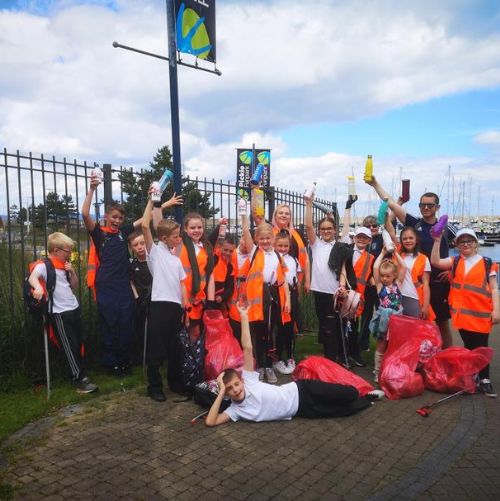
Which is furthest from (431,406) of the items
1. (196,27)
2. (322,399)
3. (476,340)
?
(196,27)

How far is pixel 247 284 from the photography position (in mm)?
5078

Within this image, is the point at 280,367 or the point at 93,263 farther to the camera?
the point at 280,367

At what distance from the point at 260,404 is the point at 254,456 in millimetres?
592

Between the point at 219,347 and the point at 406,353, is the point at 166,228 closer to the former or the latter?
the point at 219,347

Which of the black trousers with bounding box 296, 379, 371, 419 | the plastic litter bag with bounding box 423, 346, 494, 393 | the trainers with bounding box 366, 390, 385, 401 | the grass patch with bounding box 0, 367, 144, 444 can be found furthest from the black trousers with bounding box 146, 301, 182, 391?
the plastic litter bag with bounding box 423, 346, 494, 393

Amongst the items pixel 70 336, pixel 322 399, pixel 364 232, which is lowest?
pixel 322 399

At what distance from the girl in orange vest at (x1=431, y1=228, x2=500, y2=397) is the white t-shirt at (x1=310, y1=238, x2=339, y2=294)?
1147 mm

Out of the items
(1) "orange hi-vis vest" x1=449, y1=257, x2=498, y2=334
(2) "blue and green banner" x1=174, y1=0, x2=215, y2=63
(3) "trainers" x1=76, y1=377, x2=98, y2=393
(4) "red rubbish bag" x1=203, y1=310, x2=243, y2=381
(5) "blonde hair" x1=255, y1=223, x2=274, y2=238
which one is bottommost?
(3) "trainers" x1=76, y1=377, x2=98, y2=393

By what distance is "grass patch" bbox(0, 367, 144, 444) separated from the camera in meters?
3.94

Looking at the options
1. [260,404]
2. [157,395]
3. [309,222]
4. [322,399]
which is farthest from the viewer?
[309,222]

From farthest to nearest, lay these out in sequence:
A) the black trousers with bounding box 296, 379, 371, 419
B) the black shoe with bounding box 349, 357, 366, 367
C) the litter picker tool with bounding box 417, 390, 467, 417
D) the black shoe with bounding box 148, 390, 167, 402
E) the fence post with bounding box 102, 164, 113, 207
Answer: the black shoe with bounding box 349, 357, 366, 367 < the fence post with bounding box 102, 164, 113, 207 < the black shoe with bounding box 148, 390, 167, 402 < the litter picker tool with bounding box 417, 390, 467, 417 < the black trousers with bounding box 296, 379, 371, 419

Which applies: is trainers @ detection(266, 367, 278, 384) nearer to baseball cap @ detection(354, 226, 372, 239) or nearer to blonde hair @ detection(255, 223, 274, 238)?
blonde hair @ detection(255, 223, 274, 238)

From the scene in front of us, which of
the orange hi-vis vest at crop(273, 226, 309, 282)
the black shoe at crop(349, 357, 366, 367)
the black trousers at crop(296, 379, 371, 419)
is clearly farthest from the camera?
the black shoe at crop(349, 357, 366, 367)

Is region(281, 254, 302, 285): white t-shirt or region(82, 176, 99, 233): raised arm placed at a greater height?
region(82, 176, 99, 233): raised arm
